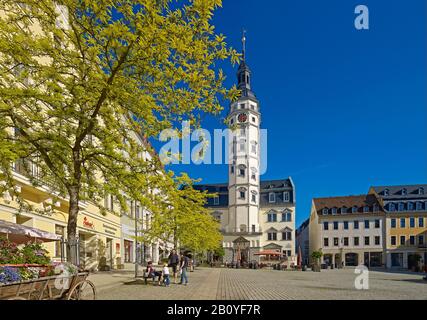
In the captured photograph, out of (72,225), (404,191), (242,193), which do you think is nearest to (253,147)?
(242,193)

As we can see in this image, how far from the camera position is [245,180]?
246ft

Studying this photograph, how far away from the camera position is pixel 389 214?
70.6m

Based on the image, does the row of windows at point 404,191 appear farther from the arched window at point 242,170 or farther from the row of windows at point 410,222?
the arched window at point 242,170

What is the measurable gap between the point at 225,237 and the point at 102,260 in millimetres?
46301

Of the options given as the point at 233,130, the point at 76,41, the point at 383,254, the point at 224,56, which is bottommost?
the point at 383,254

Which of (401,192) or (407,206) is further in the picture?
(401,192)

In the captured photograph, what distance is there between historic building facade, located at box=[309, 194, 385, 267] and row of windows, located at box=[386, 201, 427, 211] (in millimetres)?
1920

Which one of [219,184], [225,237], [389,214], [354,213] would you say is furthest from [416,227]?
[219,184]

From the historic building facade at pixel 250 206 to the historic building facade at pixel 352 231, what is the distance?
21.4ft

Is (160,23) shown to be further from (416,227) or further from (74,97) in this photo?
(416,227)

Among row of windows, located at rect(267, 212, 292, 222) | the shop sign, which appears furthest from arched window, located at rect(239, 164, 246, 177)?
the shop sign

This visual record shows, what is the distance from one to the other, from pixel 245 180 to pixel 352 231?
69.5 ft

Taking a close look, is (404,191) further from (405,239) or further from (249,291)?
(249,291)

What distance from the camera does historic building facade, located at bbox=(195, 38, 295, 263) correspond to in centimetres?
7481
